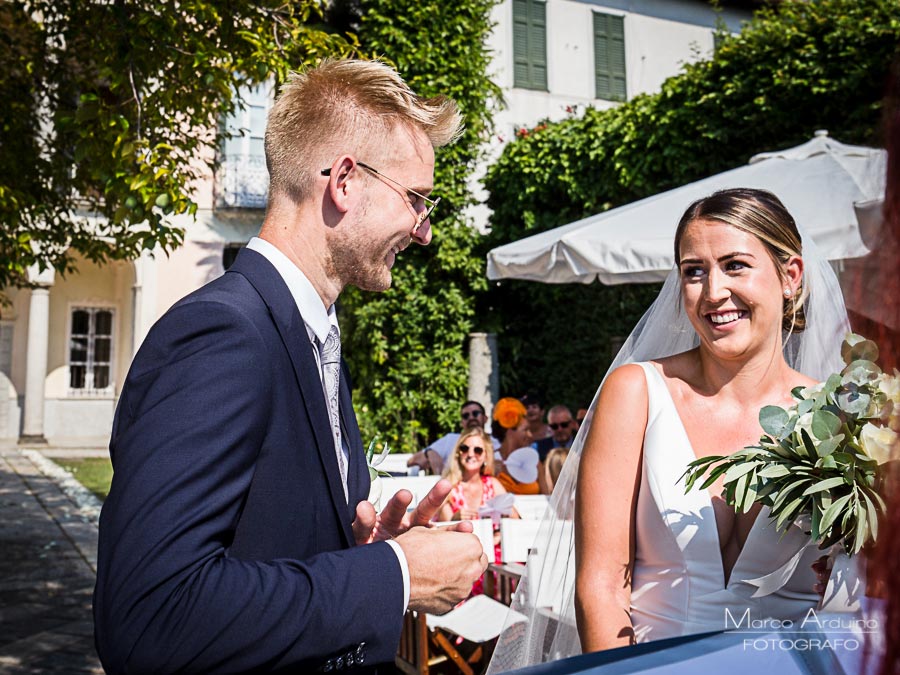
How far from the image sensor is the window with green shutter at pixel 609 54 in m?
16.1

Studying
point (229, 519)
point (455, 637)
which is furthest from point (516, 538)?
point (229, 519)

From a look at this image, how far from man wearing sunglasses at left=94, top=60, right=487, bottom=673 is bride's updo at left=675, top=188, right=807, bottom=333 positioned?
3.16ft

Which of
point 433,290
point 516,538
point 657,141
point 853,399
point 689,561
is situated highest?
point 657,141

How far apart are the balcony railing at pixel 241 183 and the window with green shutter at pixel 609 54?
7828 millimetres

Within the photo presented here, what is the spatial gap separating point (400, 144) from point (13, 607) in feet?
21.3

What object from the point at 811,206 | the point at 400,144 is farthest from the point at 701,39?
the point at 400,144

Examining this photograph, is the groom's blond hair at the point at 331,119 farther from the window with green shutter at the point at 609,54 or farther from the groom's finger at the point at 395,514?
the window with green shutter at the point at 609,54

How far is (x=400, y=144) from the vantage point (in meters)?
1.67

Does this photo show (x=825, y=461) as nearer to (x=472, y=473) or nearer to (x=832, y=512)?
(x=832, y=512)

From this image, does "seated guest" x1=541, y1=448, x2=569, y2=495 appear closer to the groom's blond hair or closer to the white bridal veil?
the white bridal veil

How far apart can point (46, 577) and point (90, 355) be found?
16023 millimetres

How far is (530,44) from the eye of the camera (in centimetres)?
1542

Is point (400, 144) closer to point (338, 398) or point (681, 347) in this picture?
point (338, 398)

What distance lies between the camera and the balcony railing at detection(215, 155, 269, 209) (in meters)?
18.8
